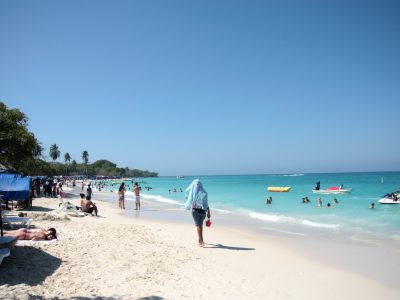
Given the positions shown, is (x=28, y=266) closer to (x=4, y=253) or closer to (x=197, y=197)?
(x=4, y=253)

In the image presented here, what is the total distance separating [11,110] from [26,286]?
15.5 metres

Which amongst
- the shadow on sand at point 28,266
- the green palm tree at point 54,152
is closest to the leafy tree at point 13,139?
the shadow on sand at point 28,266

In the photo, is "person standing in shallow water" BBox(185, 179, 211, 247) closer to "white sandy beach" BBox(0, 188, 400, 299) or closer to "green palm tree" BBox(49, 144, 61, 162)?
"white sandy beach" BBox(0, 188, 400, 299)

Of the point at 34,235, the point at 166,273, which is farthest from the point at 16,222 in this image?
the point at 166,273

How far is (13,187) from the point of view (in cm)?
1430

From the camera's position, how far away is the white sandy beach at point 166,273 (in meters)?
5.37

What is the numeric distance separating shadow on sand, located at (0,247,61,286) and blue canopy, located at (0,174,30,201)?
8.32 metres

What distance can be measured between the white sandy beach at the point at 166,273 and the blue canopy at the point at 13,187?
21.1ft

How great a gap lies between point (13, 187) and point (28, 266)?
969 cm

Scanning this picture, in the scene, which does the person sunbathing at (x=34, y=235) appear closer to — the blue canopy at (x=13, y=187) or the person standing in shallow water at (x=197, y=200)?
the person standing in shallow water at (x=197, y=200)

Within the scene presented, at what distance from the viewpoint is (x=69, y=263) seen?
6.53 meters

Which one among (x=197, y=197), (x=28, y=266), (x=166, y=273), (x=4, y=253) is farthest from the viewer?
(x=197, y=197)

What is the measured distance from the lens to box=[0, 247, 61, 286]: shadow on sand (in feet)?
17.6

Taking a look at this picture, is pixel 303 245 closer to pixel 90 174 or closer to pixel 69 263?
pixel 69 263
